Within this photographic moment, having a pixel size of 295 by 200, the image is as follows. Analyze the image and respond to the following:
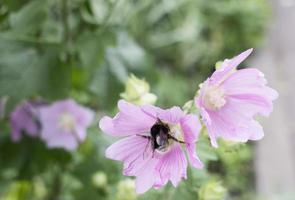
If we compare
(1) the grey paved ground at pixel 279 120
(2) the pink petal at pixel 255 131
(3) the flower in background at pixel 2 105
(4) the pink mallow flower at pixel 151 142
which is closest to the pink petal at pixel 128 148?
(4) the pink mallow flower at pixel 151 142

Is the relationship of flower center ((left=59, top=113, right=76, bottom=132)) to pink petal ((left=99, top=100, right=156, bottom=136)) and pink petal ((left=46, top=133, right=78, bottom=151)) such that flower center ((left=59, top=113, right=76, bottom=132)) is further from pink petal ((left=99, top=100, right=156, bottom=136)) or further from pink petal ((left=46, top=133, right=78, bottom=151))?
pink petal ((left=99, top=100, right=156, bottom=136))

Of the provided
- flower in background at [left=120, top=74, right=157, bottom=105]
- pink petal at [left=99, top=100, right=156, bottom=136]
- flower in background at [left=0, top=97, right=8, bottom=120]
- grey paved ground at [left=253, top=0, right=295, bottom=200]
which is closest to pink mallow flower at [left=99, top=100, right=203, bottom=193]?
pink petal at [left=99, top=100, right=156, bottom=136]

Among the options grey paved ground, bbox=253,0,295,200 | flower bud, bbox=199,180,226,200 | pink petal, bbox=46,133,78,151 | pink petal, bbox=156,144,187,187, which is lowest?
pink petal, bbox=156,144,187,187

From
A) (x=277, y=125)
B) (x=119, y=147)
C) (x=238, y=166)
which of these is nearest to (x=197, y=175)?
(x=119, y=147)

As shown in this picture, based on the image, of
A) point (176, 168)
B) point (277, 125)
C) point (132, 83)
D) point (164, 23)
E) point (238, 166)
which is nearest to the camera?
point (176, 168)

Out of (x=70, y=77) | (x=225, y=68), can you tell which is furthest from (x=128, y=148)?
(x=70, y=77)

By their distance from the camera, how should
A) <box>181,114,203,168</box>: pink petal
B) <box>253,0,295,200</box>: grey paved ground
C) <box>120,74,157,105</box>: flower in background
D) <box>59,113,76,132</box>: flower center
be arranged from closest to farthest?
<box>181,114,203,168</box>: pink petal, <box>120,74,157,105</box>: flower in background, <box>59,113,76,132</box>: flower center, <box>253,0,295,200</box>: grey paved ground

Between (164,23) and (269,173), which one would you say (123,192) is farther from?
(164,23)
